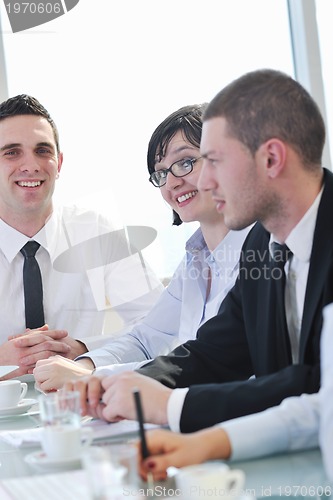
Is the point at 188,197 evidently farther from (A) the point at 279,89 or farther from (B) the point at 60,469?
(B) the point at 60,469

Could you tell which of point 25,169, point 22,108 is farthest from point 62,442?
point 22,108

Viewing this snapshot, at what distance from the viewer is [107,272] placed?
11.0 feet

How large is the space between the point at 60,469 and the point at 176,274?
147 centimetres

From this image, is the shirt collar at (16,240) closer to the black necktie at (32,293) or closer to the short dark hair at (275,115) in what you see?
the black necktie at (32,293)

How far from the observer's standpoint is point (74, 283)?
3.27 meters

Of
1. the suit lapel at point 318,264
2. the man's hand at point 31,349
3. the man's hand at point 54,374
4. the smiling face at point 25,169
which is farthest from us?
the smiling face at point 25,169

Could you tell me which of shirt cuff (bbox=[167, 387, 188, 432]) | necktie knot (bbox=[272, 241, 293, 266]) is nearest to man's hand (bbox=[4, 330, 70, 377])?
necktie knot (bbox=[272, 241, 293, 266])

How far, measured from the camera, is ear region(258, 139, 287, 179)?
1.63 metres

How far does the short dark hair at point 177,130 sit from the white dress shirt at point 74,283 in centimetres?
78

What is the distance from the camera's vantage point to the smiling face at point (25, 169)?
330 centimetres

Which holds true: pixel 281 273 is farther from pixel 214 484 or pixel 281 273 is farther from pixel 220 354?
pixel 214 484

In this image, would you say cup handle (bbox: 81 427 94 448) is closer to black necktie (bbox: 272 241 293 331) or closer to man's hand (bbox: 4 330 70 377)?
black necktie (bbox: 272 241 293 331)

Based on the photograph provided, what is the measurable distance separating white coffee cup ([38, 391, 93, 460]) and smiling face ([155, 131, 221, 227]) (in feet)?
4.24

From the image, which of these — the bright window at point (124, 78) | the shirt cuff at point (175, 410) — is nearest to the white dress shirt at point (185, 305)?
the shirt cuff at point (175, 410)
